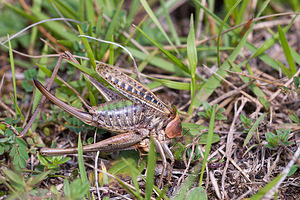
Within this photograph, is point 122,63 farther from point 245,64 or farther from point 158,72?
point 245,64

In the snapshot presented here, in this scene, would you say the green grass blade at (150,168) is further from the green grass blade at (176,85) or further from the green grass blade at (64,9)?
the green grass blade at (64,9)

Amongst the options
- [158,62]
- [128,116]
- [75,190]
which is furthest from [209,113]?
[75,190]

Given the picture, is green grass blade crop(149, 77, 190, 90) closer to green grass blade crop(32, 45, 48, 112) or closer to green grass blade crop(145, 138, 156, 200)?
green grass blade crop(145, 138, 156, 200)

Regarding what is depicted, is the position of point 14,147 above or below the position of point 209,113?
below

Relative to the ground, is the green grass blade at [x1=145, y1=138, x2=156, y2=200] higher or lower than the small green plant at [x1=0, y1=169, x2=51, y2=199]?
higher

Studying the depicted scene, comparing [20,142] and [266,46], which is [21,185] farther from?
[266,46]

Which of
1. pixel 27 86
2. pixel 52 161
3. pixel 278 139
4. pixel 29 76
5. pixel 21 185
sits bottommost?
pixel 21 185

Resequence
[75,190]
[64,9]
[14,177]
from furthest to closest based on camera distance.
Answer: [64,9] < [14,177] < [75,190]

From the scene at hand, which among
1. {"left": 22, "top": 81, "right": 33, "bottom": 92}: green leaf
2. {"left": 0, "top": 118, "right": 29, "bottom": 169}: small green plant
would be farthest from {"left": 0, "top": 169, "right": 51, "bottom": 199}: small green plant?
→ {"left": 22, "top": 81, "right": 33, "bottom": 92}: green leaf
